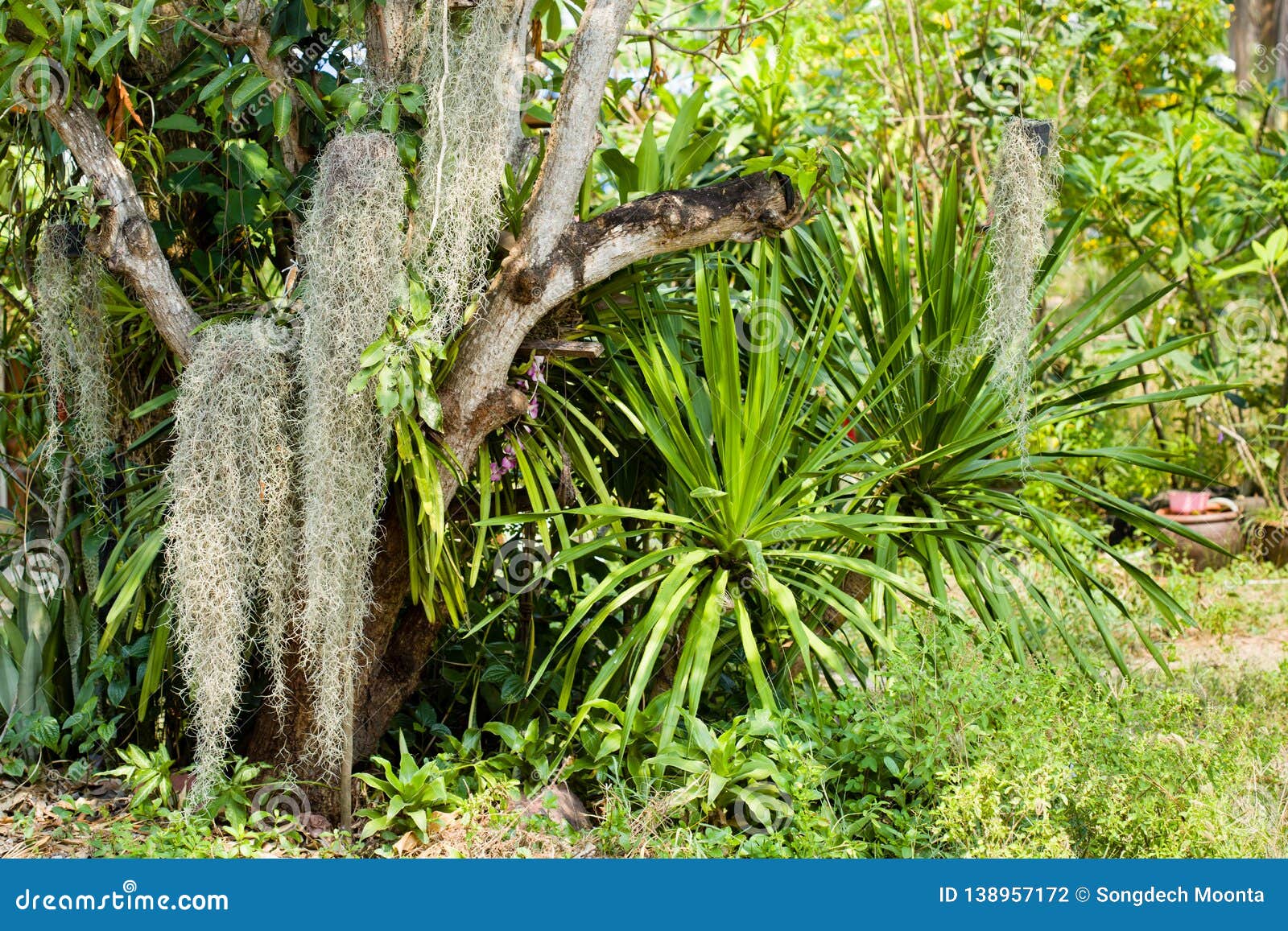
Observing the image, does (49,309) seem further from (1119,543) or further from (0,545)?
(1119,543)

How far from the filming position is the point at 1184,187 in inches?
187

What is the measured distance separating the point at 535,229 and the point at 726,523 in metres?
0.78

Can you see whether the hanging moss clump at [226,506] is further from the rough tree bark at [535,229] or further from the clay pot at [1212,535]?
the clay pot at [1212,535]

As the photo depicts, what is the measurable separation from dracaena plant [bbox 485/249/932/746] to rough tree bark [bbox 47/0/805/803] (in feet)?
0.54

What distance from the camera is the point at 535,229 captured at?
2396mm

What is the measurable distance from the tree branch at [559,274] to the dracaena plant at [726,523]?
0.49 ft

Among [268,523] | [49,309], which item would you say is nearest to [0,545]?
[49,309]

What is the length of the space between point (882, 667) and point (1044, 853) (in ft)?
2.83

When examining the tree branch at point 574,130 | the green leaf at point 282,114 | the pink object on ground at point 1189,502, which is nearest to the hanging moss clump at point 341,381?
the green leaf at point 282,114

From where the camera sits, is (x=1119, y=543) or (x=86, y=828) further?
(x=1119, y=543)

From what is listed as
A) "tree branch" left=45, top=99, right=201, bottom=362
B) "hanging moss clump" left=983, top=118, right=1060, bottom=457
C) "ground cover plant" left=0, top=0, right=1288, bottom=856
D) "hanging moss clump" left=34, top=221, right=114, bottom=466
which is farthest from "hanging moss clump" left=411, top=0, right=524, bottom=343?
"hanging moss clump" left=983, top=118, right=1060, bottom=457

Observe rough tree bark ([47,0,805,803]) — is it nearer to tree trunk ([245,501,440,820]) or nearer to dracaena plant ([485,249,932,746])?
tree trunk ([245,501,440,820])

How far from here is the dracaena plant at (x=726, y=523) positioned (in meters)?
2.45

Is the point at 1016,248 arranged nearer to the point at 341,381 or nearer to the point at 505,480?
the point at 505,480
